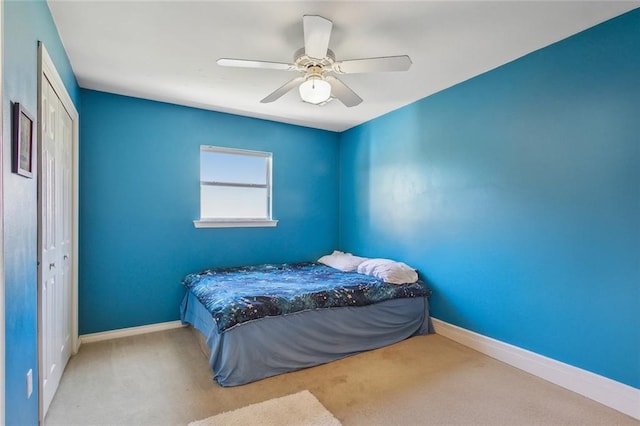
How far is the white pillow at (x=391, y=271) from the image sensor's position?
3.24m

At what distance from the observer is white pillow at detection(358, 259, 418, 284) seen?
10.6ft

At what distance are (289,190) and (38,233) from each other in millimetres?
2903

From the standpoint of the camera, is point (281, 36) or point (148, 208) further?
point (148, 208)

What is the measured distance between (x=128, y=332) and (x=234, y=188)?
1930 millimetres

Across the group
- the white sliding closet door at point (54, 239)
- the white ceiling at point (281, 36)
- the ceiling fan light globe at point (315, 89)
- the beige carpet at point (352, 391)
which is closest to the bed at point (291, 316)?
the beige carpet at point (352, 391)

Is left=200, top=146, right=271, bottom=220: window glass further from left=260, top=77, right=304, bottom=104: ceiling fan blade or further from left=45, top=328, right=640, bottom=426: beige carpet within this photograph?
left=45, top=328, right=640, bottom=426: beige carpet

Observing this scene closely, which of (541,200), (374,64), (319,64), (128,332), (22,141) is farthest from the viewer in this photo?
(128,332)

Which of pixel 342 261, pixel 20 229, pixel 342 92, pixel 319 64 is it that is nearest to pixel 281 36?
pixel 319 64

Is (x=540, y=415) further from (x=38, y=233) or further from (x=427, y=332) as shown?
(x=38, y=233)

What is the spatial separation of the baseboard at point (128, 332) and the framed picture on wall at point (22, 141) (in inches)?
90.2

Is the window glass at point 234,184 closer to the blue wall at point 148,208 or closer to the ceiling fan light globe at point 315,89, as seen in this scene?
the blue wall at point 148,208

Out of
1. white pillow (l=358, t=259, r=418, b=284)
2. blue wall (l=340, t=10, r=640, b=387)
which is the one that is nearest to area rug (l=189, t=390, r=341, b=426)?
white pillow (l=358, t=259, r=418, b=284)

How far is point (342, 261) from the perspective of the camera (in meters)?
4.02

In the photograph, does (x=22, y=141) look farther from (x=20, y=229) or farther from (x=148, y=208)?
(x=148, y=208)
